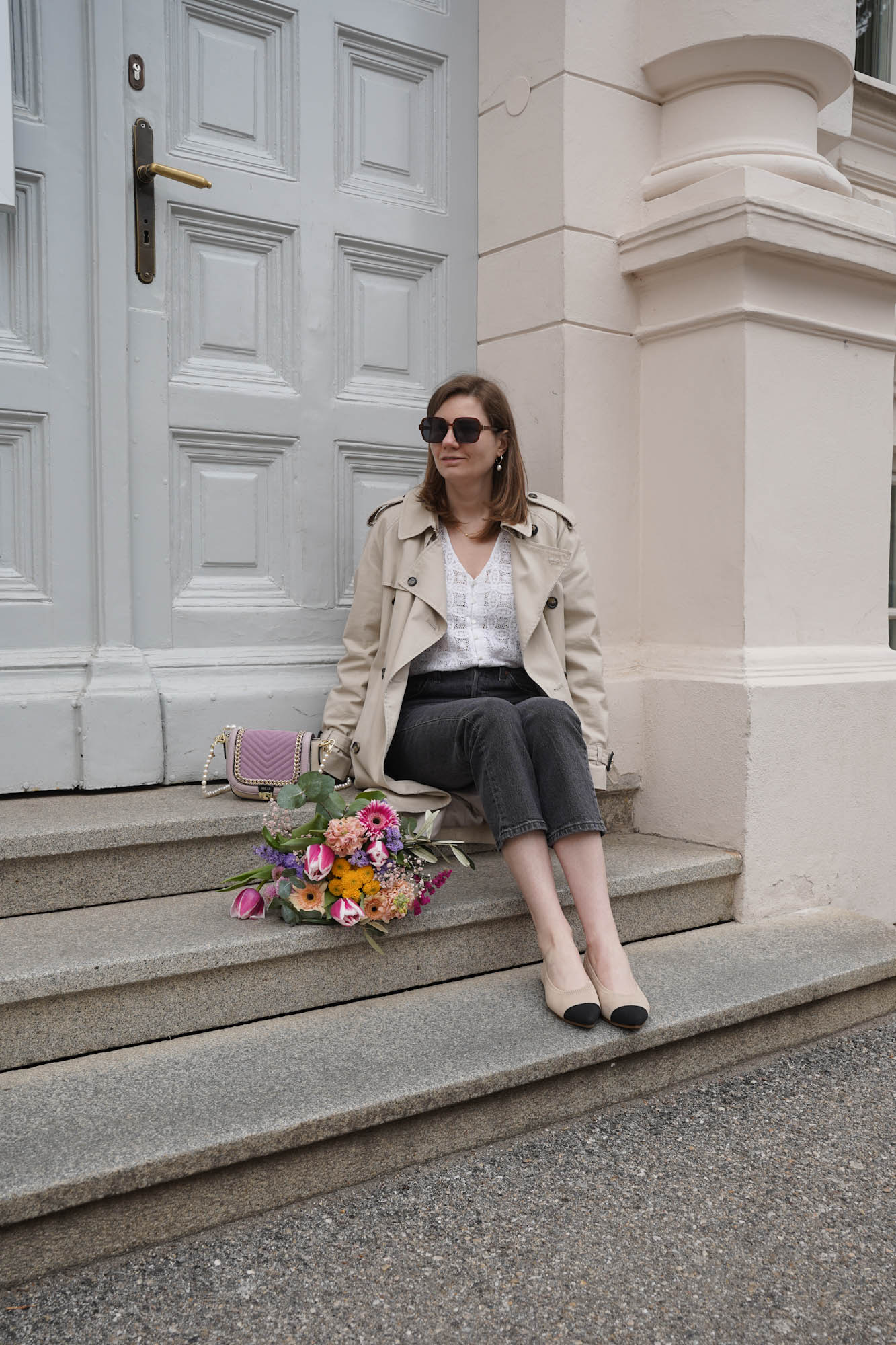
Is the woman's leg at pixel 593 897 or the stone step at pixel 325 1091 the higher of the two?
the woman's leg at pixel 593 897

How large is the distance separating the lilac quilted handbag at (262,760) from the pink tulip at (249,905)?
0.42 meters

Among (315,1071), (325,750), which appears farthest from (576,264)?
(315,1071)

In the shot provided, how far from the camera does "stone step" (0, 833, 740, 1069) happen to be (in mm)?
2232

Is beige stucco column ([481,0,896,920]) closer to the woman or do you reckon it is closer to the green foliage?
the woman

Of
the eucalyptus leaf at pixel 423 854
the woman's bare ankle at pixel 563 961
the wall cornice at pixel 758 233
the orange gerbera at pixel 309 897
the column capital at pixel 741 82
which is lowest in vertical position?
the woman's bare ankle at pixel 563 961

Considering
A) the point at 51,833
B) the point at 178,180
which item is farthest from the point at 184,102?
the point at 51,833

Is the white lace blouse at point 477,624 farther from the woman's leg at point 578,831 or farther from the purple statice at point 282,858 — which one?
the purple statice at point 282,858

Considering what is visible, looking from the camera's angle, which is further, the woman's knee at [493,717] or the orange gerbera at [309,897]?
the woman's knee at [493,717]

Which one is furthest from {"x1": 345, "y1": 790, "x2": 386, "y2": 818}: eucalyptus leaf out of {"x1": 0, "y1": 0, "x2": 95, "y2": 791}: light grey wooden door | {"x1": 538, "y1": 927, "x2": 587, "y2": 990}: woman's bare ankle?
{"x1": 0, "y1": 0, "x2": 95, "y2": 791}: light grey wooden door

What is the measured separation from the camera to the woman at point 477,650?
2.71m

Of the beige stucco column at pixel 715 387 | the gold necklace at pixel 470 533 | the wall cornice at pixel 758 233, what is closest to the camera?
the gold necklace at pixel 470 533

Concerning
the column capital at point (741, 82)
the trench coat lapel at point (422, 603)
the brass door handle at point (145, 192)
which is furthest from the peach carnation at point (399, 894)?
the column capital at point (741, 82)

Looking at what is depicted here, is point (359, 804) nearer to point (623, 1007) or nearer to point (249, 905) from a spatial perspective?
point (249, 905)

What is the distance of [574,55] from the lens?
11.5 ft
